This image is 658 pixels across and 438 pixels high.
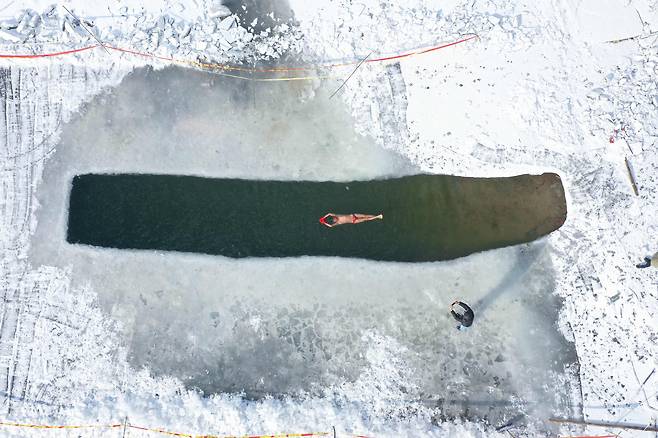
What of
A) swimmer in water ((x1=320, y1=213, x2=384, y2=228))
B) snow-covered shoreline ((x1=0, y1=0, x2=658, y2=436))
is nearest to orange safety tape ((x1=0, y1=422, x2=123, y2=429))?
snow-covered shoreline ((x1=0, y1=0, x2=658, y2=436))

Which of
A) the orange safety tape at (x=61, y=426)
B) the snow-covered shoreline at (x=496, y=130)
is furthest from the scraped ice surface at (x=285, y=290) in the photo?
the orange safety tape at (x=61, y=426)

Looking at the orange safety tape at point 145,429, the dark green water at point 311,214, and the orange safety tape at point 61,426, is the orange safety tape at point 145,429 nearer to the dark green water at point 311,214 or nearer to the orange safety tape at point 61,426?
the orange safety tape at point 61,426

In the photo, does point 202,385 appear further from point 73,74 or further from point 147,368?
point 73,74

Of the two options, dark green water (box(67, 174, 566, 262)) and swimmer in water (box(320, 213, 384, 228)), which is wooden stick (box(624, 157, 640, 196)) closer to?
dark green water (box(67, 174, 566, 262))

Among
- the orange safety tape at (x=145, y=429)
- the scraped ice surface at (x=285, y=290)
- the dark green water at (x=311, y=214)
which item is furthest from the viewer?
the dark green water at (x=311, y=214)

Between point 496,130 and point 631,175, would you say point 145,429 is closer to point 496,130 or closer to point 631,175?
point 496,130

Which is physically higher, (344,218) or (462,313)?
(344,218)

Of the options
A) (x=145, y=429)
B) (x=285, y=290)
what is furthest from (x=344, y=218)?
(x=145, y=429)
